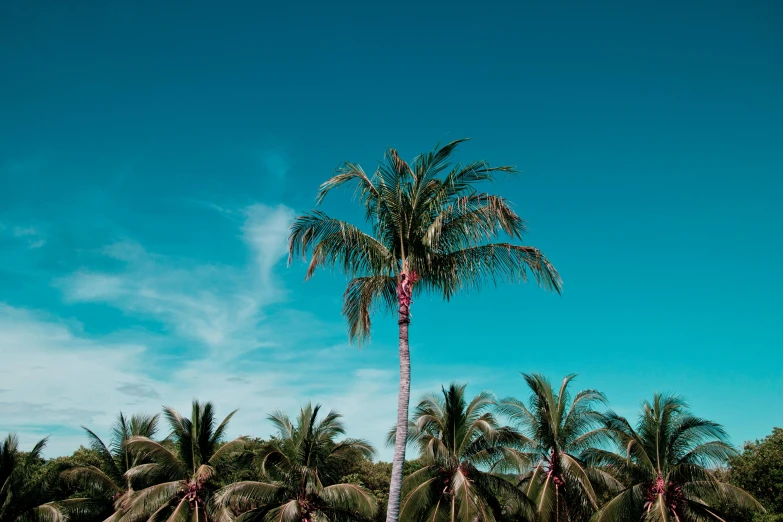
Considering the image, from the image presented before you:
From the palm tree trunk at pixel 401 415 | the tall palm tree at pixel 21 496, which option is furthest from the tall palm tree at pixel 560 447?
the tall palm tree at pixel 21 496

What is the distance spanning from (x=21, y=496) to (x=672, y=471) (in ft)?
81.5

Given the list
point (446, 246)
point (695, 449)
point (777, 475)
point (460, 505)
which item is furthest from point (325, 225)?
point (777, 475)

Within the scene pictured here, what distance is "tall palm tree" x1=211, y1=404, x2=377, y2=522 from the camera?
22891 millimetres

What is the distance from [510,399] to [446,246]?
1246 cm

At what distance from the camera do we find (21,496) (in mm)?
24750

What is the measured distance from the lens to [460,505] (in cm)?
2119

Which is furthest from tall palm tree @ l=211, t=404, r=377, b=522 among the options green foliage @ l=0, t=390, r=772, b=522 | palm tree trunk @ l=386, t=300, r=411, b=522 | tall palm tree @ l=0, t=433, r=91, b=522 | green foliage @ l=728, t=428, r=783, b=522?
green foliage @ l=728, t=428, r=783, b=522

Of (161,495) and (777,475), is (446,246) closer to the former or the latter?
(161,495)

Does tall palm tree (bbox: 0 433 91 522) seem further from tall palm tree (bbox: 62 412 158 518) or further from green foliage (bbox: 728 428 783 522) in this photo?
green foliage (bbox: 728 428 783 522)

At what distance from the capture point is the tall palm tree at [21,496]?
2450 centimetres

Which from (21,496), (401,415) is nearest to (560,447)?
(401,415)

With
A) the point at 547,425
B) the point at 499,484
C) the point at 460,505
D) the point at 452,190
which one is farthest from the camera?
the point at 547,425

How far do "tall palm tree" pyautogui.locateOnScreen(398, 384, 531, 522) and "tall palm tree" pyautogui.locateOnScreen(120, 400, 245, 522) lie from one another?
7.77 metres

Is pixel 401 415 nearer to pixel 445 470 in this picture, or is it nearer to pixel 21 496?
pixel 445 470
